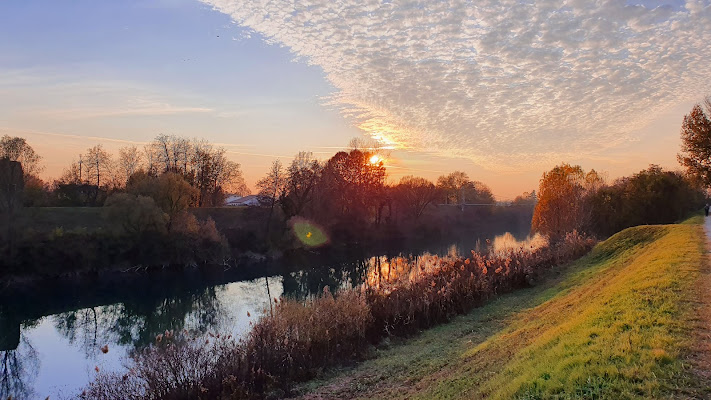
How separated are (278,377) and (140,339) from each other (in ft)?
41.3

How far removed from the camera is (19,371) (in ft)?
53.7

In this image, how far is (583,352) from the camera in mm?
6270

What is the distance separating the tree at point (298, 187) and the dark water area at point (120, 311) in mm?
10389

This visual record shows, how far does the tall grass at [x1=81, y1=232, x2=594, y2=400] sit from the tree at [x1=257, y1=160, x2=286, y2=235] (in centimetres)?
3513

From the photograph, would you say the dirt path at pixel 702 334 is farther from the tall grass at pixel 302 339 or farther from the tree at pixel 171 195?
the tree at pixel 171 195

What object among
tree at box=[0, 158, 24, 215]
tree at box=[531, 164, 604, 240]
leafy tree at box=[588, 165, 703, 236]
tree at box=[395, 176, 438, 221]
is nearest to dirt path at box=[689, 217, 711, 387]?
tree at box=[531, 164, 604, 240]

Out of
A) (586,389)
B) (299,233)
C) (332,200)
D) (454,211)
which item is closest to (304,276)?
(299,233)

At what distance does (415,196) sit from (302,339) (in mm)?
59979

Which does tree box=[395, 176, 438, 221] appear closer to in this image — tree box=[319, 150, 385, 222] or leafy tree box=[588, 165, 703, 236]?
tree box=[319, 150, 385, 222]

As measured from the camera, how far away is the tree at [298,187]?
52.1 m

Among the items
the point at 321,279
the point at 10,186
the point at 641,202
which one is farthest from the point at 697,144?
the point at 10,186

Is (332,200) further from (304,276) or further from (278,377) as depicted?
(278,377)

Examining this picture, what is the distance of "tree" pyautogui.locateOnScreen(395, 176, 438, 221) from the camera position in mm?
69369

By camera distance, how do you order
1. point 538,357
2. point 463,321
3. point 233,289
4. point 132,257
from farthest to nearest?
→ point 132,257
point 233,289
point 463,321
point 538,357
